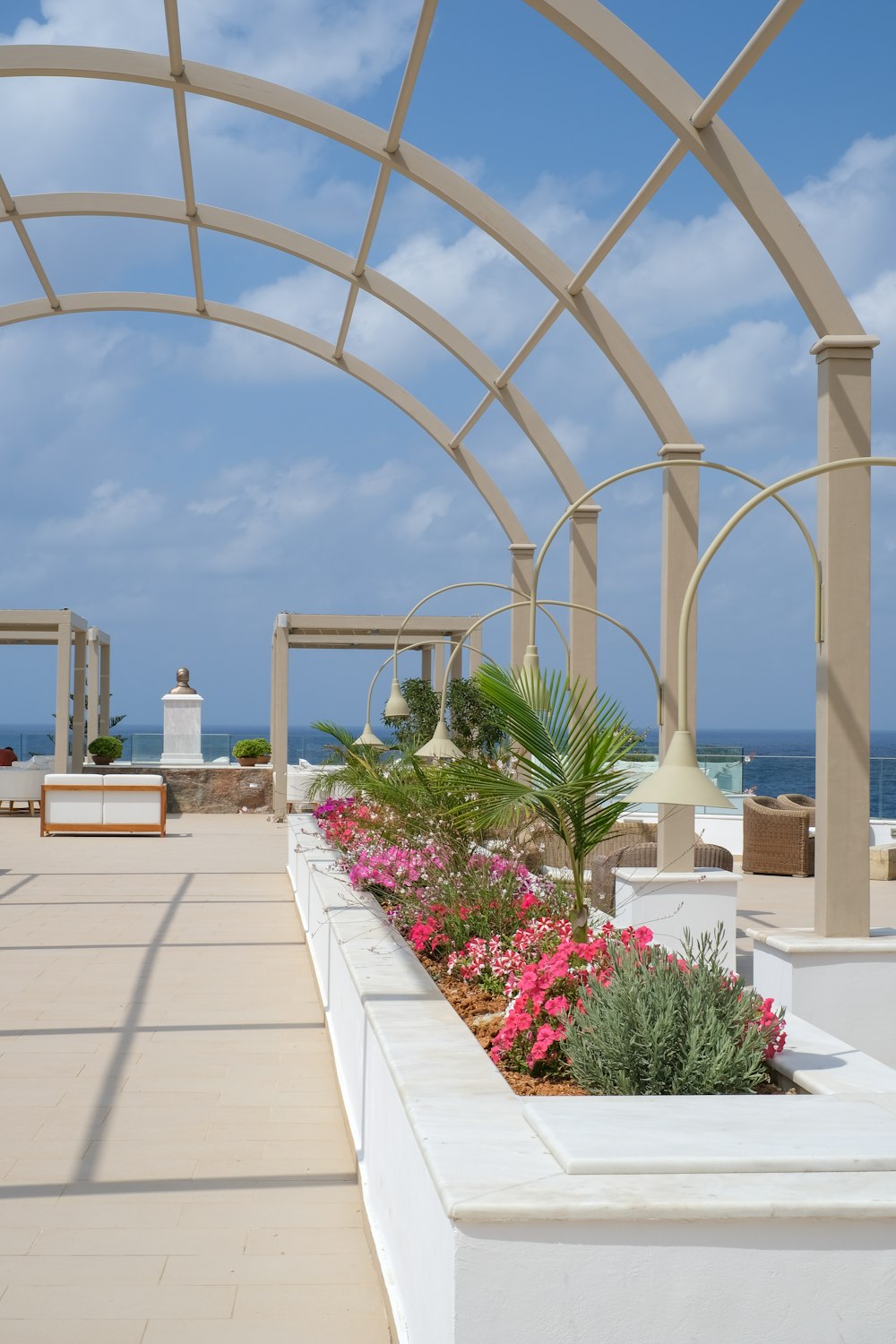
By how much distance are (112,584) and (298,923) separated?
83.9 metres

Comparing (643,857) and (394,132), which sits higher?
(394,132)

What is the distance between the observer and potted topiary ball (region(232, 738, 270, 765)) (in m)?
20.9

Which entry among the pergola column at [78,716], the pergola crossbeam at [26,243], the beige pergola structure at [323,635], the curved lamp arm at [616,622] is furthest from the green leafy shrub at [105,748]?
the curved lamp arm at [616,622]

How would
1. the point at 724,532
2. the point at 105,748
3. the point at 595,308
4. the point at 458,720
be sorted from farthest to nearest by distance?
the point at 105,748
the point at 458,720
the point at 595,308
the point at 724,532

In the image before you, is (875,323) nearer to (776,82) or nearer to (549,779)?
(776,82)

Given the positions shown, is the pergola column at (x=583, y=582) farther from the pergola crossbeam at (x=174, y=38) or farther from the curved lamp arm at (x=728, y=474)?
the pergola crossbeam at (x=174, y=38)

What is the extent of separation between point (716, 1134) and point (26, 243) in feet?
30.7

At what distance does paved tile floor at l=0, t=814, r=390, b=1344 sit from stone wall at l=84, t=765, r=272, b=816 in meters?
11.3

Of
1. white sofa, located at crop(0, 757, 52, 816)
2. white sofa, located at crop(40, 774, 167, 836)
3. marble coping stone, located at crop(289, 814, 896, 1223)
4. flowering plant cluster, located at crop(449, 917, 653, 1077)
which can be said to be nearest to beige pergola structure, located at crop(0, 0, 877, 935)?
flowering plant cluster, located at crop(449, 917, 653, 1077)

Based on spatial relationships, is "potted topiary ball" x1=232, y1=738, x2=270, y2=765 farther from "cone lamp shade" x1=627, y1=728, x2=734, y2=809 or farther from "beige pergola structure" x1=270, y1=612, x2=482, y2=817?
"cone lamp shade" x1=627, y1=728, x2=734, y2=809

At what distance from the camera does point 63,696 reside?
65.2ft

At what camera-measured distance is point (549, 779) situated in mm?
5086

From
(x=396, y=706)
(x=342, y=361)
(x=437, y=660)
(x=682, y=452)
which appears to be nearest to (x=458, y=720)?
(x=396, y=706)

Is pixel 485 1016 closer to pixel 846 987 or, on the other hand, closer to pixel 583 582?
pixel 846 987
